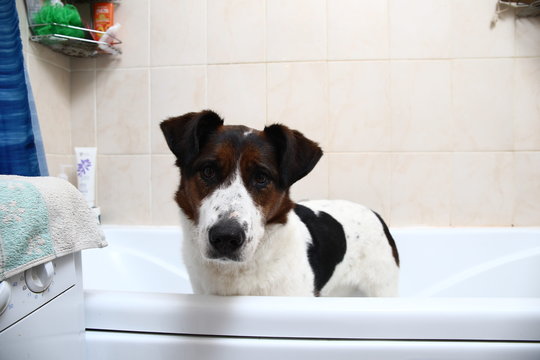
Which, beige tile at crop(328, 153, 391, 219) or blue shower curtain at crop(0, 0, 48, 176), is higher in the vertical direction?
blue shower curtain at crop(0, 0, 48, 176)

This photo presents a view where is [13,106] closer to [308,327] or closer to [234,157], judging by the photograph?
[234,157]

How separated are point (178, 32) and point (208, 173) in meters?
1.29

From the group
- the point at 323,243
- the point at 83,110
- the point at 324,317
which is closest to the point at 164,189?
the point at 83,110

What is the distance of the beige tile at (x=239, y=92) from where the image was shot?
1828mm

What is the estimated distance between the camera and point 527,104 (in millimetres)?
1753

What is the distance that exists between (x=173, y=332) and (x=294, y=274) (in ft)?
1.20

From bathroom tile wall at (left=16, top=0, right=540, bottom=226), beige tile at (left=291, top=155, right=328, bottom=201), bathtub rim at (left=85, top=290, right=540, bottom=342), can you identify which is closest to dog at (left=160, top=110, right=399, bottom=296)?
bathtub rim at (left=85, top=290, right=540, bottom=342)

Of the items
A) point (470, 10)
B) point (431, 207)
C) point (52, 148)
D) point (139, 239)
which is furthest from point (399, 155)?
point (52, 148)

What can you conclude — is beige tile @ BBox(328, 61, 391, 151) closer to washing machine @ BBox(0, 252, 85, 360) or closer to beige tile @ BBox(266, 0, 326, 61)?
beige tile @ BBox(266, 0, 326, 61)

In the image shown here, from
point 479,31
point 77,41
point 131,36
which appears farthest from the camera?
point 131,36

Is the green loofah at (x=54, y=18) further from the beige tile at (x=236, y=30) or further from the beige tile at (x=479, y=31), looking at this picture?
the beige tile at (x=479, y=31)

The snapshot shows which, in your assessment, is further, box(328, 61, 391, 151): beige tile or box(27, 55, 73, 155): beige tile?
box(328, 61, 391, 151): beige tile

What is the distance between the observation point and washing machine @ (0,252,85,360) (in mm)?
520

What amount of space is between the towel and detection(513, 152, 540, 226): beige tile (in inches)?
78.3
